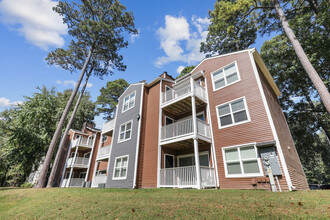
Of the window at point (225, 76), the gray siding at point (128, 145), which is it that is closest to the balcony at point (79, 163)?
the gray siding at point (128, 145)

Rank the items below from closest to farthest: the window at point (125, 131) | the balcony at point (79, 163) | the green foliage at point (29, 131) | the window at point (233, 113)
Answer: the window at point (233, 113)
the window at point (125, 131)
the green foliage at point (29, 131)
the balcony at point (79, 163)

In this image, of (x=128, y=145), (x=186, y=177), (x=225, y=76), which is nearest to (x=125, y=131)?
(x=128, y=145)

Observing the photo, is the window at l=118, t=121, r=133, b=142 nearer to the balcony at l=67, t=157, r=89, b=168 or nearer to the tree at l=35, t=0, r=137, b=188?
the tree at l=35, t=0, r=137, b=188

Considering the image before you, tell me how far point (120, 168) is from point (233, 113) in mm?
10068

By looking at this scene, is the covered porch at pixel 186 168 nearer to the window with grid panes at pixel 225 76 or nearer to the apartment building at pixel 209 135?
the apartment building at pixel 209 135

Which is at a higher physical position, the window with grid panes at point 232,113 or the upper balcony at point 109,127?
the upper balcony at point 109,127

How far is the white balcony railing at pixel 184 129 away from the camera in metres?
10.0

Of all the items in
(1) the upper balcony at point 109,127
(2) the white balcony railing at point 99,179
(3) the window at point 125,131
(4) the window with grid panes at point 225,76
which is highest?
(4) the window with grid panes at point 225,76

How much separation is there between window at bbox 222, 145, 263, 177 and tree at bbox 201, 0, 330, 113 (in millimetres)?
4989

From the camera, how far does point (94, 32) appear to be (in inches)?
713

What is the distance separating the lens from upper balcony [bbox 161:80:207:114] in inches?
432

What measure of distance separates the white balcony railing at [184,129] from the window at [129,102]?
211 inches

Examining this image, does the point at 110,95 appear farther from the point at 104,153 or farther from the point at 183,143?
the point at 183,143

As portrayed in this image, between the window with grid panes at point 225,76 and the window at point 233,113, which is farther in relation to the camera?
the window with grid panes at point 225,76
